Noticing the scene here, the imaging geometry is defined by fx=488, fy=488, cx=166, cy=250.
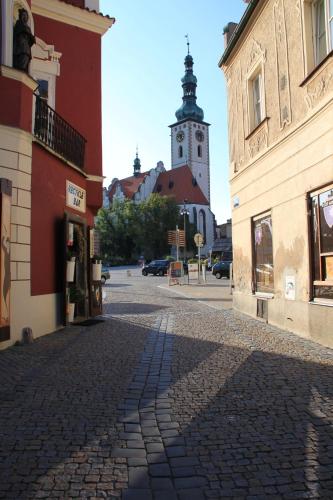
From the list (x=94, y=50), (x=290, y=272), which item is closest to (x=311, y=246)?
(x=290, y=272)

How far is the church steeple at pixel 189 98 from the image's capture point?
101m

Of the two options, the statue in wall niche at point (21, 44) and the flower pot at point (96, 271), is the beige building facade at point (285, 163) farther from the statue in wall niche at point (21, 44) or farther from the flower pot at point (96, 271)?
the statue in wall niche at point (21, 44)

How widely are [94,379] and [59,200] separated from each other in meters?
5.80

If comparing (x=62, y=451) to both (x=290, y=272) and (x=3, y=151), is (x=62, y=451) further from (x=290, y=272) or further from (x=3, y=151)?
(x=290, y=272)

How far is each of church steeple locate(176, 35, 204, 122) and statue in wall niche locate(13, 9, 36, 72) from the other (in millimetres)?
97001

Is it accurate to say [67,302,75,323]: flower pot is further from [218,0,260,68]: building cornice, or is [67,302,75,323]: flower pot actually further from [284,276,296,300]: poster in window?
[218,0,260,68]: building cornice

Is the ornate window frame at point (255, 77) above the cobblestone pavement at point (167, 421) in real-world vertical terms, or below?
above

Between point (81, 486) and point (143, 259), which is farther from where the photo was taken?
point (143, 259)

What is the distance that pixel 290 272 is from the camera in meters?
9.68

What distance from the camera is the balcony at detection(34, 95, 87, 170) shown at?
10.2 metres

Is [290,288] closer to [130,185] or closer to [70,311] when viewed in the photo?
[70,311]

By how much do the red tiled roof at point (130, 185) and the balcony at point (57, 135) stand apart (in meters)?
92.3

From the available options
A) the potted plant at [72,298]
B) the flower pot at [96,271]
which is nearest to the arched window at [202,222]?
Answer: the flower pot at [96,271]

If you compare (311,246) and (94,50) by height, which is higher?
(94,50)
